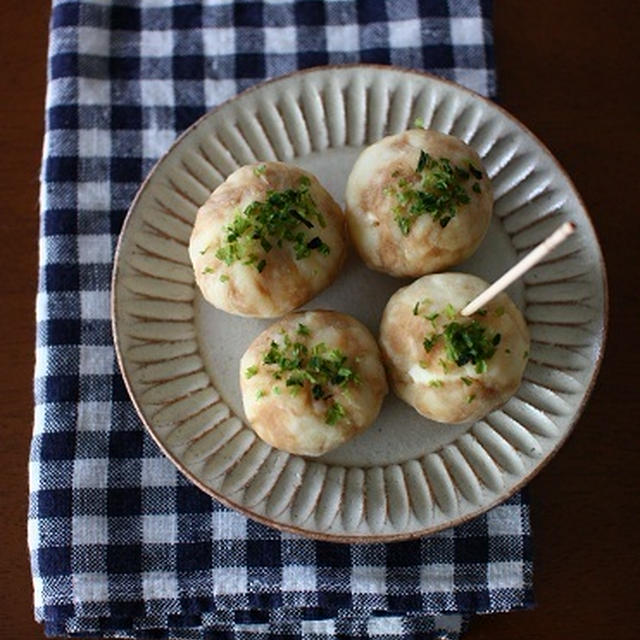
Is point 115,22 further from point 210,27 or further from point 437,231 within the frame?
point 437,231

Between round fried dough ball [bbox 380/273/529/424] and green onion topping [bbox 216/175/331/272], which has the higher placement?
green onion topping [bbox 216/175/331/272]

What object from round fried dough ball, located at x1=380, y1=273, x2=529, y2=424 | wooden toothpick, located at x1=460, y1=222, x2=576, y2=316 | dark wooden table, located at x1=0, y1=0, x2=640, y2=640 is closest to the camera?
wooden toothpick, located at x1=460, y1=222, x2=576, y2=316

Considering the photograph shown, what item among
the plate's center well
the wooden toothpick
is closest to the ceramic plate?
the plate's center well

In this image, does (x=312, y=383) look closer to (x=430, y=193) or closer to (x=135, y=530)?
(x=430, y=193)

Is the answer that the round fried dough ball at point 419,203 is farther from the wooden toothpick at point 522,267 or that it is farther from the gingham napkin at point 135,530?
the gingham napkin at point 135,530

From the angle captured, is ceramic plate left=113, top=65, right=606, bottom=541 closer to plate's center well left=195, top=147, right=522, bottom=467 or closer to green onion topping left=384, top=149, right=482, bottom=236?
plate's center well left=195, top=147, right=522, bottom=467

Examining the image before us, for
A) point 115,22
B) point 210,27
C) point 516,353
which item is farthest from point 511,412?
point 115,22

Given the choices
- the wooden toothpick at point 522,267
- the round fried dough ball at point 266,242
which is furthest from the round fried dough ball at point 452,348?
the round fried dough ball at point 266,242

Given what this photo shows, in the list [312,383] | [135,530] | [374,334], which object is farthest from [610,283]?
[135,530]
